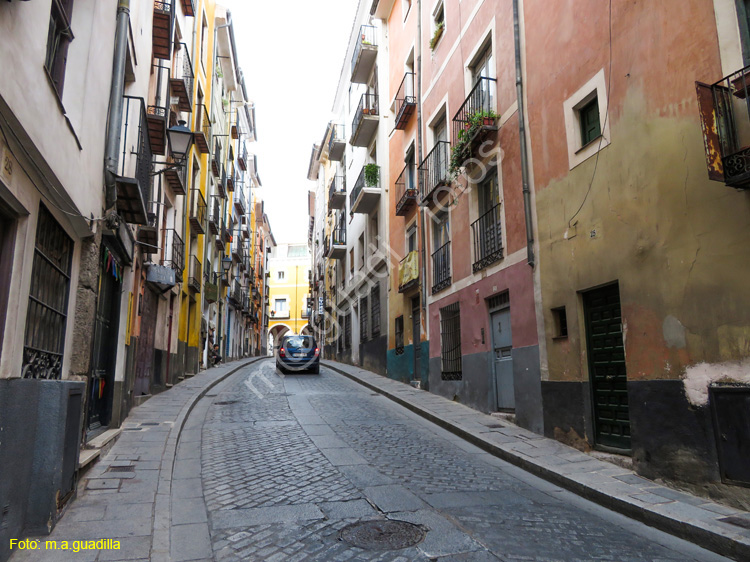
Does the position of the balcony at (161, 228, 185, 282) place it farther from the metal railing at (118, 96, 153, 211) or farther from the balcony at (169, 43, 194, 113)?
the metal railing at (118, 96, 153, 211)

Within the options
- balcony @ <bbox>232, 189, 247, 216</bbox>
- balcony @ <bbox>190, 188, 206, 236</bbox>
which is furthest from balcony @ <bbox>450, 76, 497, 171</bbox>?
balcony @ <bbox>232, 189, 247, 216</bbox>

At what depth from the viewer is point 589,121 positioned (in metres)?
8.32

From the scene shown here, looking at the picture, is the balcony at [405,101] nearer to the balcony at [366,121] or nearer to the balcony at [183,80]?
the balcony at [366,121]

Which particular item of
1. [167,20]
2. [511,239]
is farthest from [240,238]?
[511,239]

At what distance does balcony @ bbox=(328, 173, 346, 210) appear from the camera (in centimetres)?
2828

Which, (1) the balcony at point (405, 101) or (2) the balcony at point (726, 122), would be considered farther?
(1) the balcony at point (405, 101)

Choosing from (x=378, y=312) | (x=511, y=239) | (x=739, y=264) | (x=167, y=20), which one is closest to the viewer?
(x=739, y=264)

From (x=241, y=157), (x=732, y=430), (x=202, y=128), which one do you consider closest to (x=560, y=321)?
(x=732, y=430)

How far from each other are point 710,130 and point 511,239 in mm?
4880

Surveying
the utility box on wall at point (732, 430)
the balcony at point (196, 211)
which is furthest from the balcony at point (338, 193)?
the utility box on wall at point (732, 430)

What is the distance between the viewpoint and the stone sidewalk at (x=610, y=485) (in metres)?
4.71

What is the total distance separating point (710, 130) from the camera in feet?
18.1

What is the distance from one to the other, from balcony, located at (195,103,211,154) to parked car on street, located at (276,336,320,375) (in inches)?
291

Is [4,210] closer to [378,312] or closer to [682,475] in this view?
[682,475]
